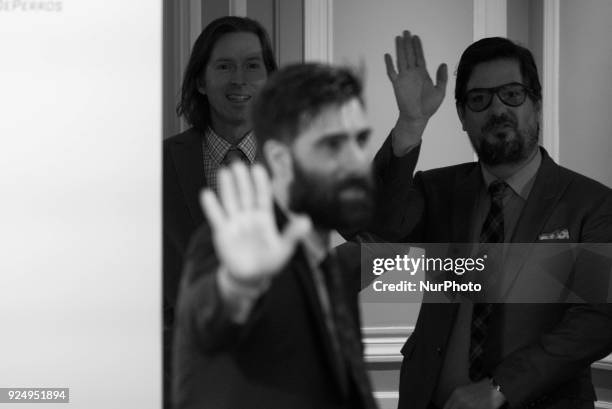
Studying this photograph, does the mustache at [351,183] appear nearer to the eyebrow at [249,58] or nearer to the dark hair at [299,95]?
the dark hair at [299,95]

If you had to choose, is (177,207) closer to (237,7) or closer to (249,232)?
(237,7)

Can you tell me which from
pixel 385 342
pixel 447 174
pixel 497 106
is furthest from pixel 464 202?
pixel 385 342

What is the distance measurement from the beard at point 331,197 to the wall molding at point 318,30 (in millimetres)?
514

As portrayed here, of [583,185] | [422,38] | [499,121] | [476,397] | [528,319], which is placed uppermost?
[422,38]

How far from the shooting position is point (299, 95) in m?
0.82

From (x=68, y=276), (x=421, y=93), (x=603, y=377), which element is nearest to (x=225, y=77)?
(x=421, y=93)

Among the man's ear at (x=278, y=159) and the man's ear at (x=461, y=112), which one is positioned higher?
the man's ear at (x=461, y=112)

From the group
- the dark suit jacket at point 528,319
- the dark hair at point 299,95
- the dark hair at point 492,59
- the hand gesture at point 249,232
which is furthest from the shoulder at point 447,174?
the hand gesture at point 249,232

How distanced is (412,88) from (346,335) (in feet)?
1.30

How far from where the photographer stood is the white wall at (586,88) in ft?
4.66

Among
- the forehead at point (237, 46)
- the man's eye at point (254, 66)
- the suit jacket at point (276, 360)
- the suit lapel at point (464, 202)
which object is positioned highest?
the forehead at point (237, 46)

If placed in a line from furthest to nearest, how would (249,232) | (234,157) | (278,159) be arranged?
1. (234,157)
2. (278,159)
3. (249,232)

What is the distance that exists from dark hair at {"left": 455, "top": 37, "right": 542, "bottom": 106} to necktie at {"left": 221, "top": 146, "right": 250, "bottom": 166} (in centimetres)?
42

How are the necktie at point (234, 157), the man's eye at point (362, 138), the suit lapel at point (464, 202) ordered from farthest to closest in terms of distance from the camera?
the suit lapel at point (464, 202) < the necktie at point (234, 157) < the man's eye at point (362, 138)
